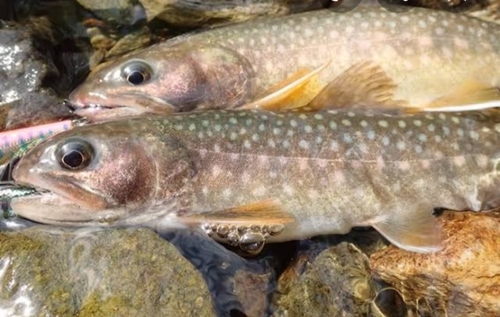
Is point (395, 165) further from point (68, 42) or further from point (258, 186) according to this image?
point (68, 42)

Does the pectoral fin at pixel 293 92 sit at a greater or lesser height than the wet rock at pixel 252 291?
greater

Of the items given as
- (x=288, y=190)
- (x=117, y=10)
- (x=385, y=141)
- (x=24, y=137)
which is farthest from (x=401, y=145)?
(x=117, y=10)

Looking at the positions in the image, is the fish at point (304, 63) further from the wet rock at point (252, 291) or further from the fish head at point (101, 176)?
the wet rock at point (252, 291)

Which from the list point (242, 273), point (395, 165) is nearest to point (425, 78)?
point (395, 165)

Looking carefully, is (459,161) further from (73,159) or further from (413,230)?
(73,159)

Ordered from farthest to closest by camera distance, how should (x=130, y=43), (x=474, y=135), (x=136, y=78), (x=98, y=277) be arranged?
(x=130, y=43)
(x=136, y=78)
(x=474, y=135)
(x=98, y=277)

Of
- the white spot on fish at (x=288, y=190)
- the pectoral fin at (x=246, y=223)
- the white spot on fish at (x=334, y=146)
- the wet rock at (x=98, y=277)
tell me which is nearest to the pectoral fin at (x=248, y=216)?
the pectoral fin at (x=246, y=223)

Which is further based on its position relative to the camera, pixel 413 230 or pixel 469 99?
pixel 469 99
